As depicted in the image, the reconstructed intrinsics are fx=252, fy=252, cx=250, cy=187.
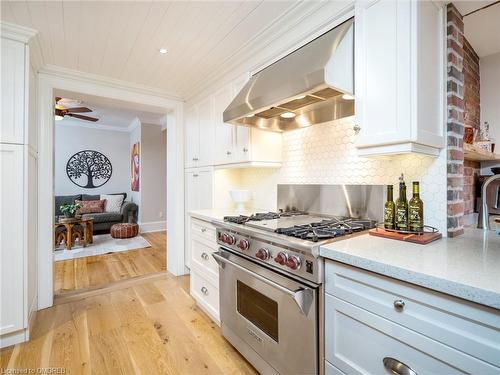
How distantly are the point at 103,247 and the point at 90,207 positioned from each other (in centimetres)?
168

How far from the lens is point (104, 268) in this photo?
3729 mm

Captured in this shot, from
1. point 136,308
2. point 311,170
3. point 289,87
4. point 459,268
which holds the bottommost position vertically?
point 136,308

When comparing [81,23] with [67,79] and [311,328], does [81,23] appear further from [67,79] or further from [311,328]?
[311,328]

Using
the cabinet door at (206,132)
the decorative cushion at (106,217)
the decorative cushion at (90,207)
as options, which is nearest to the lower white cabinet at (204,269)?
the cabinet door at (206,132)

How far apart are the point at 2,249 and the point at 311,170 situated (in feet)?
8.18

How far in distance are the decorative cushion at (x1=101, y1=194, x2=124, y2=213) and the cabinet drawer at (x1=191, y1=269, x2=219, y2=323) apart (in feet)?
15.3

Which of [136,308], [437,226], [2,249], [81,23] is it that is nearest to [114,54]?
[81,23]

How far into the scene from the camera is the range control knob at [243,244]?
166 cm

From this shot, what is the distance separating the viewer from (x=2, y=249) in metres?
1.90

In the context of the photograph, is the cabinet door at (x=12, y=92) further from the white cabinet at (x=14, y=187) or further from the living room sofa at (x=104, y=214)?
the living room sofa at (x=104, y=214)

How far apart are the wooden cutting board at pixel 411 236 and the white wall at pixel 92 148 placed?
7.04m

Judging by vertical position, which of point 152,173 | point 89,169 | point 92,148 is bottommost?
point 152,173

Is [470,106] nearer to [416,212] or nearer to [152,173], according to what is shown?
[416,212]

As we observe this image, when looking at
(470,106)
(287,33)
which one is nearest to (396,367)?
(470,106)
